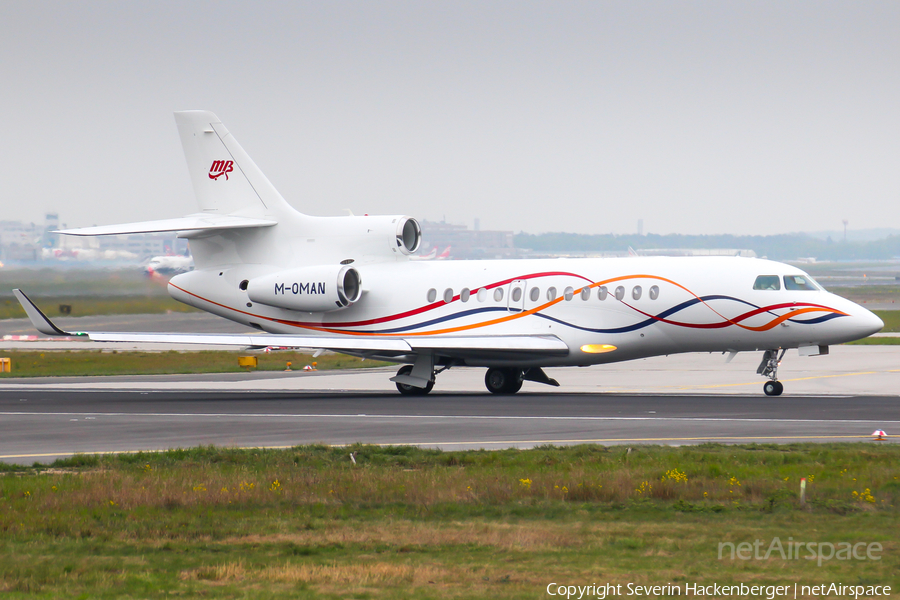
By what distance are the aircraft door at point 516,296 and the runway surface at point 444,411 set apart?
289 cm

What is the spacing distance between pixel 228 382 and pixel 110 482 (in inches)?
1015

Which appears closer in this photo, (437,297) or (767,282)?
(767,282)

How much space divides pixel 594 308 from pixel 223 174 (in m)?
14.5

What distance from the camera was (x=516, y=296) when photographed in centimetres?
3428

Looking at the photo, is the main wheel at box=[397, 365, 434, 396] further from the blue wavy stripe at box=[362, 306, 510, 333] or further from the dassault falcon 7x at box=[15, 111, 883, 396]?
the blue wavy stripe at box=[362, 306, 510, 333]

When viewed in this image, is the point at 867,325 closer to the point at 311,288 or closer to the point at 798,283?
the point at 798,283

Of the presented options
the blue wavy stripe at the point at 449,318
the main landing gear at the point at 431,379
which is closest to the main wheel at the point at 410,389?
the main landing gear at the point at 431,379

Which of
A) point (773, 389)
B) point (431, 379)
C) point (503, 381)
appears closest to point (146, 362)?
point (431, 379)

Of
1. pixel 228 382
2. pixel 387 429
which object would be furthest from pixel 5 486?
pixel 228 382

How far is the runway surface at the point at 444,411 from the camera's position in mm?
21438

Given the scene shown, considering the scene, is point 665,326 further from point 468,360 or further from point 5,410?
point 5,410

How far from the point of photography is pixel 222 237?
1518 inches

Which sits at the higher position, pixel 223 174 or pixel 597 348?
pixel 223 174

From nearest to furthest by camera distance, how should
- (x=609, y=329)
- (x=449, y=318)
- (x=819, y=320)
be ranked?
(x=819, y=320), (x=609, y=329), (x=449, y=318)
